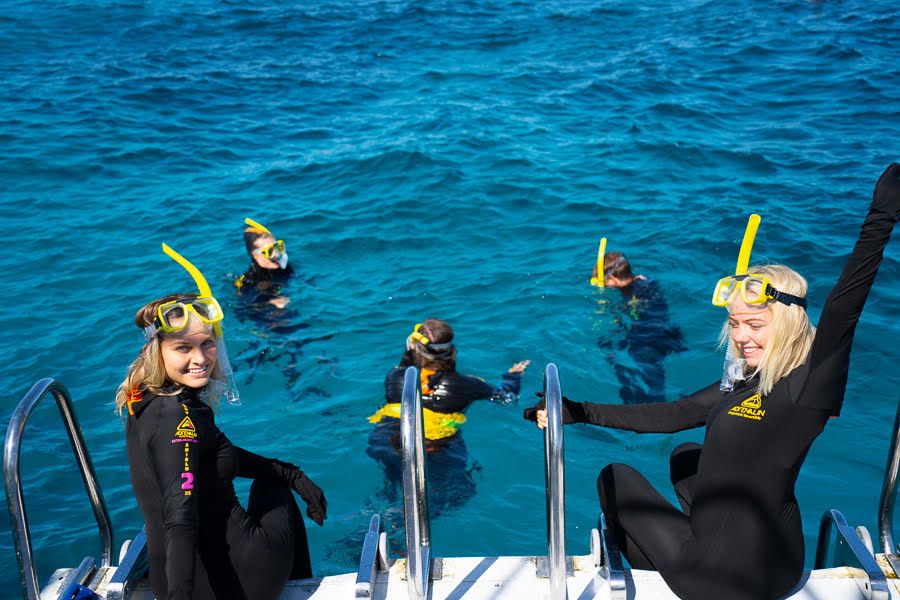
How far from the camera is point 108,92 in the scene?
1461cm

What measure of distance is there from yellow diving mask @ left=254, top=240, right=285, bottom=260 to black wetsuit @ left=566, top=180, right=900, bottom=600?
236 inches

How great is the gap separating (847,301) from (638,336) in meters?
4.97

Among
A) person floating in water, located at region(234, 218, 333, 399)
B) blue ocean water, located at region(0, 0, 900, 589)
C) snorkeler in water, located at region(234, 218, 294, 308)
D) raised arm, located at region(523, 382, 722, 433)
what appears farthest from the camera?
snorkeler in water, located at region(234, 218, 294, 308)

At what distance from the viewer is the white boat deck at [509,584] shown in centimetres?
334

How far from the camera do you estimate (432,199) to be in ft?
36.7

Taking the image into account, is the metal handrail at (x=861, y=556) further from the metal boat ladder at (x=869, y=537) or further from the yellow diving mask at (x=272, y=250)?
the yellow diving mask at (x=272, y=250)

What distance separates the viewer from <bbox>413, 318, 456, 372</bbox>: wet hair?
5707 mm

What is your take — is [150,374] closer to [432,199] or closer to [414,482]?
[414,482]

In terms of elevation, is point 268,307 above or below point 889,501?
below

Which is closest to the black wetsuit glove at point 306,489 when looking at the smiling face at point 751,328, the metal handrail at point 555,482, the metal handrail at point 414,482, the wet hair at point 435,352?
the metal handrail at point 414,482

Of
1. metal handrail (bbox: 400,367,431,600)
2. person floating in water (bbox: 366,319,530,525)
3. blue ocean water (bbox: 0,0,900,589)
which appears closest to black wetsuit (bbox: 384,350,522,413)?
person floating in water (bbox: 366,319,530,525)

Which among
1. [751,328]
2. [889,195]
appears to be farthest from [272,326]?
[889,195]

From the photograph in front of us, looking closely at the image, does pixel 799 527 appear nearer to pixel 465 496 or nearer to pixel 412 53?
pixel 465 496

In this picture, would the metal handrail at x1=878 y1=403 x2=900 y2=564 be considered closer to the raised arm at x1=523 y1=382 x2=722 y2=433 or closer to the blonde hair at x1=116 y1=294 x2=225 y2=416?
the raised arm at x1=523 y1=382 x2=722 y2=433
